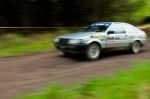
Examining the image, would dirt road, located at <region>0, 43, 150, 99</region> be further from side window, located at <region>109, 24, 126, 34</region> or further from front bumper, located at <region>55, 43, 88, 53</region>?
side window, located at <region>109, 24, 126, 34</region>

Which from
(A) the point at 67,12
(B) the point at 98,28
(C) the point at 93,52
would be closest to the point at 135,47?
(B) the point at 98,28

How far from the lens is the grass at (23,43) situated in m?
17.3

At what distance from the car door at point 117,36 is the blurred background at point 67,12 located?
6.82m

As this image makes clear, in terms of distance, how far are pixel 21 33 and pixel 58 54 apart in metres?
5.25

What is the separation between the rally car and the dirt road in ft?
1.17

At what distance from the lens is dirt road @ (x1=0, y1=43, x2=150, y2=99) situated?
34.7 ft

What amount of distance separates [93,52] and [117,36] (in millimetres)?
1402

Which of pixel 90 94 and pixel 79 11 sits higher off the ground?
pixel 79 11

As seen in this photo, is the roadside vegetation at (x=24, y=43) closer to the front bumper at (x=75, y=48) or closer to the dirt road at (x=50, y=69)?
the dirt road at (x=50, y=69)

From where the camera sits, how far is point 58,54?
16609mm

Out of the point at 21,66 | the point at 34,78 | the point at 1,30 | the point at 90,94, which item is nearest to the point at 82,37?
the point at 21,66

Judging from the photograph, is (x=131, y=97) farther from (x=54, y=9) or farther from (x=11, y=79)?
(x=54, y=9)

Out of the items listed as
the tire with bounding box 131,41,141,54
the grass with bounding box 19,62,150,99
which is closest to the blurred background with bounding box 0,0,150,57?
the tire with bounding box 131,41,141,54

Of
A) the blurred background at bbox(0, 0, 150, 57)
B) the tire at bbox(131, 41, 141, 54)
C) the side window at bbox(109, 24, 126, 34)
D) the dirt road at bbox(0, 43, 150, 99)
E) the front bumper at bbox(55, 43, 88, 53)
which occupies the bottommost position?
the dirt road at bbox(0, 43, 150, 99)
